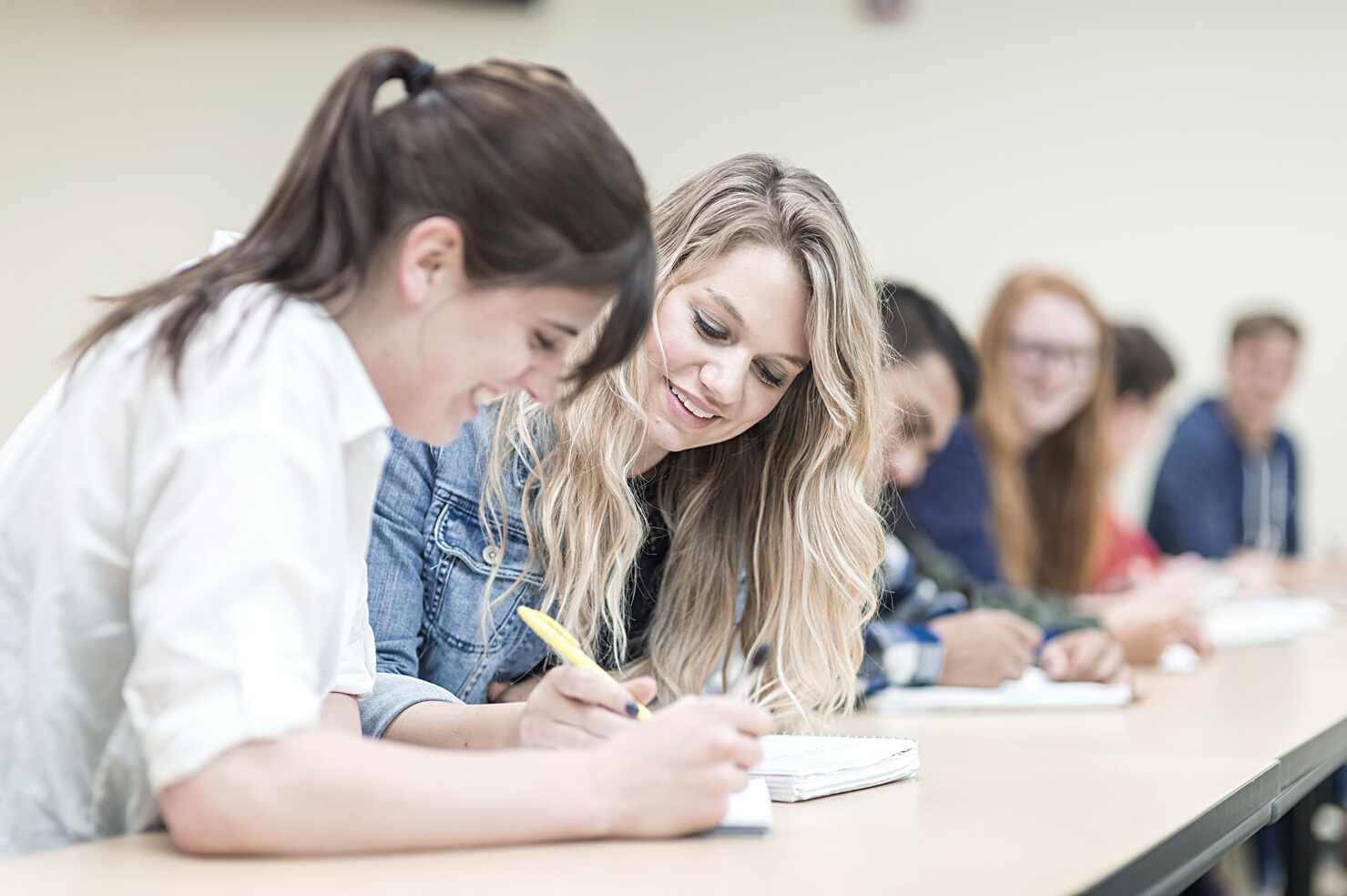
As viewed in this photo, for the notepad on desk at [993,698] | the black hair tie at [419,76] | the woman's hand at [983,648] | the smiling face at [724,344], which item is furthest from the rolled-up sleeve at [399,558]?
the woman's hand at [983,648]

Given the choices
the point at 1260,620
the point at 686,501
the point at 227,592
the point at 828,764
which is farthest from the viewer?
the point at 1260,620

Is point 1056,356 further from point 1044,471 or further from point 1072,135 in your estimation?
point 1072,135

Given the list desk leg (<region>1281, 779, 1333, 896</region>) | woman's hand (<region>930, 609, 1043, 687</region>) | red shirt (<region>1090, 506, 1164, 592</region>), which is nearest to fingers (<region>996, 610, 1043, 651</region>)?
woman's hand (<region>930, 609, 1043, 687</region>)

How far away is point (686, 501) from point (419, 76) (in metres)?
0.70

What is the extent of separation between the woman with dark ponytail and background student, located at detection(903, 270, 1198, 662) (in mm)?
2311

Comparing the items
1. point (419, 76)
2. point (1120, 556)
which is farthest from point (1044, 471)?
point (419, 76)

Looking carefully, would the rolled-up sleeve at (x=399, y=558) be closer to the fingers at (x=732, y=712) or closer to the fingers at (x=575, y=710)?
the fingers at (x=575, y=710)

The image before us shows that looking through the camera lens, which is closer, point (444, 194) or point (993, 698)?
point (444, 194)

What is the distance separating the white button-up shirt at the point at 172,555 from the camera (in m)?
0.68

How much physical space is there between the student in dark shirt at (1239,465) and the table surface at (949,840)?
2.67 metres

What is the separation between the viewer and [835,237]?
1.31 metres

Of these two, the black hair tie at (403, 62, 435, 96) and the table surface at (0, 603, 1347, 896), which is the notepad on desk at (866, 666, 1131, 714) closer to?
the table surface at (0, 603, 1347, 896)

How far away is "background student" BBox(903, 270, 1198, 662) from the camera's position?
10.3 feet

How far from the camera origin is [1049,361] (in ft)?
10.5
